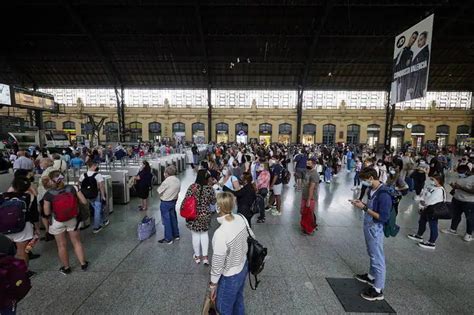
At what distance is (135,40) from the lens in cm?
2325

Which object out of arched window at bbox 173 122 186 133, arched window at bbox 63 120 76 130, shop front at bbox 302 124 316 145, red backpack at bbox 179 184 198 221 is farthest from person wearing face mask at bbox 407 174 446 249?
arched window at bbox 63 120 76 130

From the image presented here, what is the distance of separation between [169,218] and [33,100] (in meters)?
20.7

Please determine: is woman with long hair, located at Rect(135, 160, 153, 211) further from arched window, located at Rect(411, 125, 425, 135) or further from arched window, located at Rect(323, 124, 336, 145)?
arched window, located at Rect(411, 125, 425, 135)

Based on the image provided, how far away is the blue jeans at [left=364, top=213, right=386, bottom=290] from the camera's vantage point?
296 centimetres

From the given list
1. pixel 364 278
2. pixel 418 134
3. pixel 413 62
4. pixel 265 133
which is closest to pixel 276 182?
pixel 364 278

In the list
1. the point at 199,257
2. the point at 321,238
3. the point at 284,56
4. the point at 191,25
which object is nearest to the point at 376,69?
the point at 284,56

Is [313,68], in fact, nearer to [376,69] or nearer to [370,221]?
[376,69]

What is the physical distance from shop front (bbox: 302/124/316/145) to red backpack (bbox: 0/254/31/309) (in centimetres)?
3652

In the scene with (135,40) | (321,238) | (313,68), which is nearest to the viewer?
(321,238)

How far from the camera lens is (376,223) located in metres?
2.97

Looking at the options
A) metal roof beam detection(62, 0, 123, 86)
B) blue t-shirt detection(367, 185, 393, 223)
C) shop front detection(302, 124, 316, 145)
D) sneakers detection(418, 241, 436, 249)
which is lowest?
sneakers detection(418, 241, 436, 249)

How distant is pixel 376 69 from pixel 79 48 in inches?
1361

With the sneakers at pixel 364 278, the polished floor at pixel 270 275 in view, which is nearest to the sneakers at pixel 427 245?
the polished floor at pixel 270 275

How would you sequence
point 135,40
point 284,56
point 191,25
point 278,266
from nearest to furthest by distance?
point 278,266 → point 191,25 → point 135,40 → point 284,56
